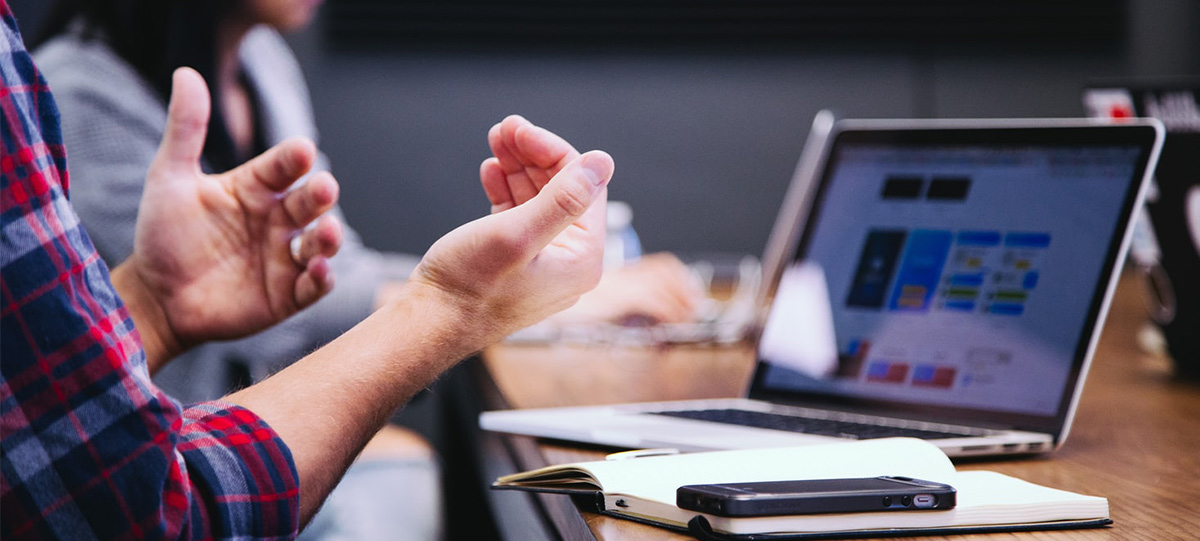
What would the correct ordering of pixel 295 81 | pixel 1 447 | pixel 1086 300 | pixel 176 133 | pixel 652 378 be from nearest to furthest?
pixel 1 447, pixel 1086 300, pixel 176 133, pixel 652 378, pixel 295 81

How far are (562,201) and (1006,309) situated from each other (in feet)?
1.59

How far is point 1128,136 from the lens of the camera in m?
0.97

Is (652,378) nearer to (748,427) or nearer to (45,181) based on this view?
(748,427)

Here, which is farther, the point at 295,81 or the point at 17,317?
the point at 295,81

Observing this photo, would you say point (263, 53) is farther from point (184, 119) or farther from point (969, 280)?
point (969, 280)

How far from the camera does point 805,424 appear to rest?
0.98m

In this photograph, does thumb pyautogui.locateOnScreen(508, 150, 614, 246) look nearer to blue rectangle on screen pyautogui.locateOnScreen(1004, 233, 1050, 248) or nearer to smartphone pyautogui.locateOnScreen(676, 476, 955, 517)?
smartphone pyautogui.locateOnScreen(676, 476, 955, 517)

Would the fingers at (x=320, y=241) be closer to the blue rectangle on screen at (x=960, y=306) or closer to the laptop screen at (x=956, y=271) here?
the laptop screen at (x=956, y=271)

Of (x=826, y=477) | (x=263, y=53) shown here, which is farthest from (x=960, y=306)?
(x=263, y=53)

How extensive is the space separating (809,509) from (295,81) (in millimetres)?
2178

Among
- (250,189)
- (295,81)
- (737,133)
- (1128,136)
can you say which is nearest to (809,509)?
(1128,136)

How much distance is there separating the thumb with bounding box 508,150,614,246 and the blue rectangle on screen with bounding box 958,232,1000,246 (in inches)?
17.7

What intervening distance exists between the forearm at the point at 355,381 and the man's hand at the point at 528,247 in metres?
0.02

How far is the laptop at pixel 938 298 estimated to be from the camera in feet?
3.04
